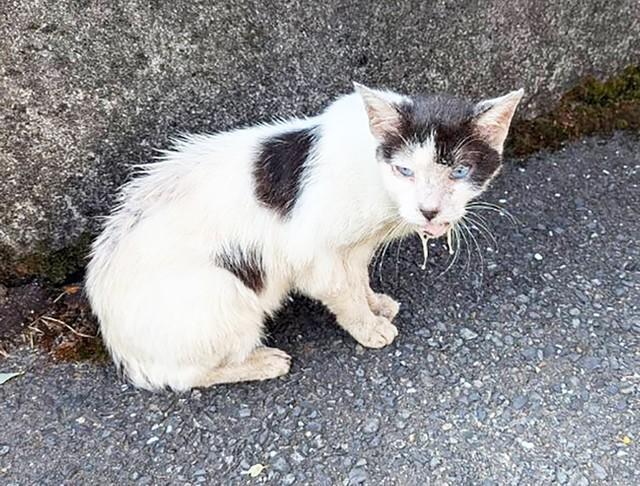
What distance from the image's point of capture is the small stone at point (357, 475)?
231cm

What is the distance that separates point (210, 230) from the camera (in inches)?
96.3

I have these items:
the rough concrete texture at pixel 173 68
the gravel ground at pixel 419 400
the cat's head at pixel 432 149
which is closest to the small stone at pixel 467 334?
the gravel ground at pixel 419 400

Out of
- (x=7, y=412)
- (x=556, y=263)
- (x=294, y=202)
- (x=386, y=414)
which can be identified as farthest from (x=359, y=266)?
(x=7, y=412)

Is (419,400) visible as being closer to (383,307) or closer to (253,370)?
(383,307)

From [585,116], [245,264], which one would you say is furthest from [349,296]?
[585,116]

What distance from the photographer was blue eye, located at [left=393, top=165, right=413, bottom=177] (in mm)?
2143

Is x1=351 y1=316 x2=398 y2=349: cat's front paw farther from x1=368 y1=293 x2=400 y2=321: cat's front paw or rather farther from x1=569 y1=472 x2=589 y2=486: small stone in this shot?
x1=569 y1=472 x2=589 y2=486: small stone

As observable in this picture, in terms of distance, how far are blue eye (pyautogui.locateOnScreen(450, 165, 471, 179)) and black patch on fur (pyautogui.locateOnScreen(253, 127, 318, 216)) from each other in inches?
20.1

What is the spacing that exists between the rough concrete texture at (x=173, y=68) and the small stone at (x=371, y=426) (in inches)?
50.9

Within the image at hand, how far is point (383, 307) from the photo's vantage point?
112 inches

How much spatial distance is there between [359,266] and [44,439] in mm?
1250

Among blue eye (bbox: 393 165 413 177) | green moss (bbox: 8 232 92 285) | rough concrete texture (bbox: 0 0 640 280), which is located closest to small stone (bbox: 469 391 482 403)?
blue eye (bbox: 393 165 413 177)

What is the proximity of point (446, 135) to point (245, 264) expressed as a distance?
827 mm

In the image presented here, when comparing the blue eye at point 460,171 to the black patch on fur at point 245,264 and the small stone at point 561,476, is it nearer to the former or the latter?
the black patch on fur at point 245,264
